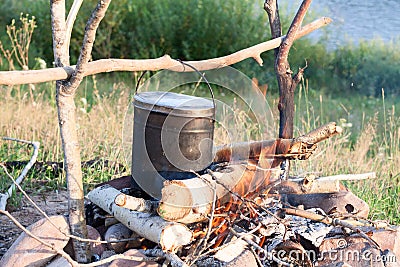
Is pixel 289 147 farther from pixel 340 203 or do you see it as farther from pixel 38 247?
pixel 38 247

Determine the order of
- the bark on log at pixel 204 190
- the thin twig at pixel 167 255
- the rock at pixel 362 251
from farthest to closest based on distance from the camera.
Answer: the rock at pixel 362 251 → the bark on log at pixel 204 190 → the thin twig at pixel 167 255

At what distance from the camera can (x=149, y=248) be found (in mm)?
2258

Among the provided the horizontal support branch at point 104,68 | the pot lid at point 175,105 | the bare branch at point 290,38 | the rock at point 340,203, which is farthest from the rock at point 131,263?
Result: the bare branch at point 290,38

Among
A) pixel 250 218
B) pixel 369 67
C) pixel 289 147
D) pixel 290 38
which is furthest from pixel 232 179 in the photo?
pixel 369 67

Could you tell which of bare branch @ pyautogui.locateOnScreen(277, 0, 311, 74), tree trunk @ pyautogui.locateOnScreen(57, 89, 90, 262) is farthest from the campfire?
bare branch @ pyautogui.locateOnScreen(277, 0, 311, 74)

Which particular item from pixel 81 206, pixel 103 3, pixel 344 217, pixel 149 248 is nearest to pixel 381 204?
pixel 344 217

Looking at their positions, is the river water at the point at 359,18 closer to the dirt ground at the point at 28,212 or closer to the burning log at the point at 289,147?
the dirt ground at the point at 28,212

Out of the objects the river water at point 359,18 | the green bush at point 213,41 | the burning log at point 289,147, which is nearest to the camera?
the burning log at point 289,147

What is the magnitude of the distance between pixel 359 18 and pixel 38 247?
306 inches

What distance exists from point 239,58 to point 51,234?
41.5 inches

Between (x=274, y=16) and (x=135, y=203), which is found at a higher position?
(x=274, y=16)

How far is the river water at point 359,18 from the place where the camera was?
877 centimetres

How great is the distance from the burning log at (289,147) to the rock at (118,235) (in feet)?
1.96

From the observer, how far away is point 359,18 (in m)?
8.95
